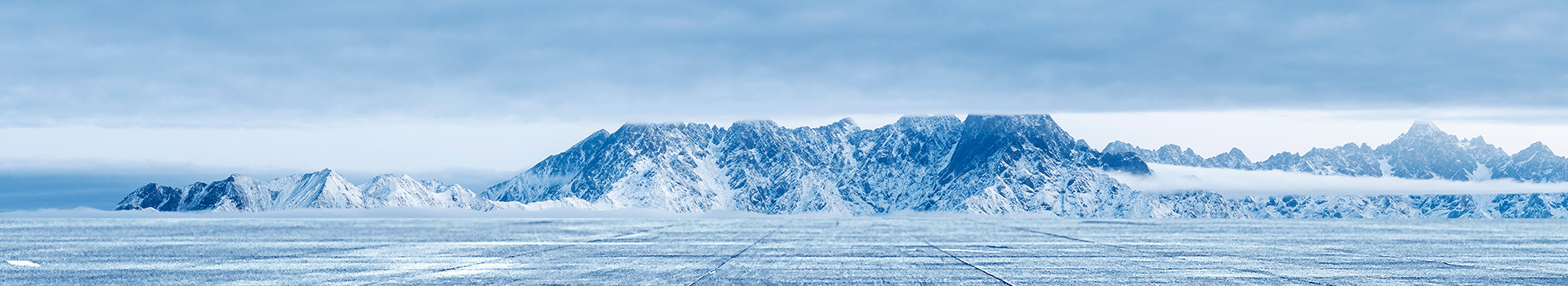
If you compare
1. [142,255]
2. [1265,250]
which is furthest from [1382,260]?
[142,255]

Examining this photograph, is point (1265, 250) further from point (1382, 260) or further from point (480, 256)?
point (480, 256)

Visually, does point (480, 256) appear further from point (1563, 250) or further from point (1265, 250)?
point (1563, 250)

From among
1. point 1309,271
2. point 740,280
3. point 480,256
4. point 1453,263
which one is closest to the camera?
point 740,280

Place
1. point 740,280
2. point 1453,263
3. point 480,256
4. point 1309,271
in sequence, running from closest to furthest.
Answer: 1. point 740,280
2. point 1309,271
3. point 1453,263
4. point 480,256

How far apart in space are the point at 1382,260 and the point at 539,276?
1743 inches

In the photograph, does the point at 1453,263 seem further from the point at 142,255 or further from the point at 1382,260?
the point at 142,255

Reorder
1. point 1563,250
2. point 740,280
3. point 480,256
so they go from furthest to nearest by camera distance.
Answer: point 1563,250
point 480,256
point 740,280

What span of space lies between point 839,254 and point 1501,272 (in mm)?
32712

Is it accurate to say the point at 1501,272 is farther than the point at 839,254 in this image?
No

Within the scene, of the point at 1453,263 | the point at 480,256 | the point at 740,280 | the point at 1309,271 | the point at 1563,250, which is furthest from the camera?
the point at 1563,250

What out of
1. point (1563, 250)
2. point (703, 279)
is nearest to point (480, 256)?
point (703, 279)

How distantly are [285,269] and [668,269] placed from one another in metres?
17.1

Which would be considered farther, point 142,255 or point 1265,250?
point 1265,250

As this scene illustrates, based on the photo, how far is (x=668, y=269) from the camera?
2036 inches
